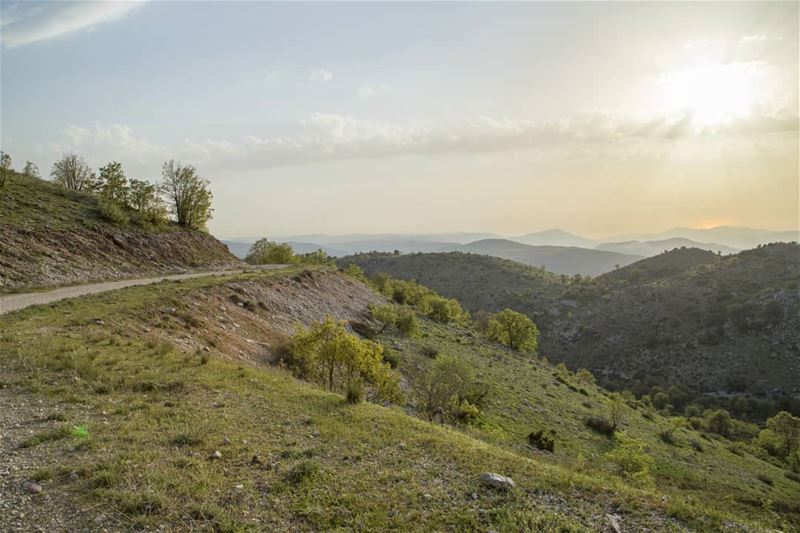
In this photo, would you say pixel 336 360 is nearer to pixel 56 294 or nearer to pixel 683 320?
pixel 56 294

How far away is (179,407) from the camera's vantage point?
1124 centimetres

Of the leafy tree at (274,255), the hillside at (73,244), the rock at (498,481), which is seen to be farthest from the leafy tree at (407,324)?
the rock at (498,481)

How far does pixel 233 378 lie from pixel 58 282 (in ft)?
61.9

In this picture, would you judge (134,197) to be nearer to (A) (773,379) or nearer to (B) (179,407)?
(B) (179,407)

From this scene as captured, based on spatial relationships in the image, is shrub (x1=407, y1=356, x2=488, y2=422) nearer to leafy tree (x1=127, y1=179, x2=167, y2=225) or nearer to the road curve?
the road curve

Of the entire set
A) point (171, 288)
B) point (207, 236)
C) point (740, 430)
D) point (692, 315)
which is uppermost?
point (207, 236)

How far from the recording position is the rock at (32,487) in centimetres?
704

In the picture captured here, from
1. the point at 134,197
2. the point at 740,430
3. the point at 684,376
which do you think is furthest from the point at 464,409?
the point at 684,376

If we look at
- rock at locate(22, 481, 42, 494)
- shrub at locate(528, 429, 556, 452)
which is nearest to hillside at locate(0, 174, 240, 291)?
rock at locate(22, 481, 42, 494)

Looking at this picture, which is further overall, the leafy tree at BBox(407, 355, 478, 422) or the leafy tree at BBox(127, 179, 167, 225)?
the leafy tree at BBox(127, 179, 167, 225)

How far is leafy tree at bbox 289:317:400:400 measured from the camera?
61.1ft

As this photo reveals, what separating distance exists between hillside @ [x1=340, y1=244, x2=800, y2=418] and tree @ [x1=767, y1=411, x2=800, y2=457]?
2171cm

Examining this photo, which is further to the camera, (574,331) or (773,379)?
(574,331)

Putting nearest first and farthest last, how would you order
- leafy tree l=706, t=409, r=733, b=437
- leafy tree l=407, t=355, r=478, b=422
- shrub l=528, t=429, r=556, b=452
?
leafy tree l=407, t=355, r=478, b=422 < shrub l=528, t=429, r=556, b=452 < leafy tree l=706, t=409, r=733, b=437
